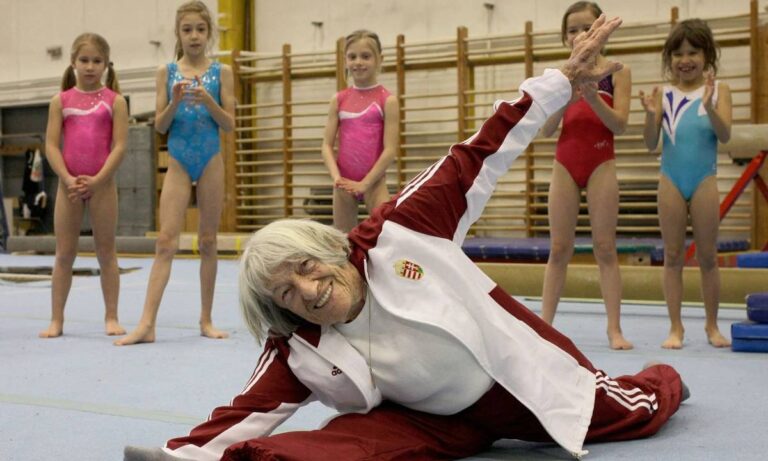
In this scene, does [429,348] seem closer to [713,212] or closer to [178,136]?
[713,212]

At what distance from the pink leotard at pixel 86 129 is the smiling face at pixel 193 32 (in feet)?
1.55

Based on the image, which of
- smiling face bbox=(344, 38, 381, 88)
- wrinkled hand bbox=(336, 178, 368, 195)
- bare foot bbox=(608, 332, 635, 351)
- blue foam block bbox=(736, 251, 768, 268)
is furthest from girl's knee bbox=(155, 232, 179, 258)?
blue foam block bbox=(736, 251, 768, 268)

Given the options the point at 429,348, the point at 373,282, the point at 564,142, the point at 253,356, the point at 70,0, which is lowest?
the point at 253,356

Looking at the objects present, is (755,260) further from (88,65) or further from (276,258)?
(276,258)

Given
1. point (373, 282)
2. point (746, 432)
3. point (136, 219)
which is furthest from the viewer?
point (136, 219)

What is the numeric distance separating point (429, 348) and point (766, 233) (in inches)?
302

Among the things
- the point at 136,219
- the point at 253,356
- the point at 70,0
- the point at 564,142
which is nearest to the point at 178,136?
the point at 253,356

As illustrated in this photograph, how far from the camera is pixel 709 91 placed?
140 inches

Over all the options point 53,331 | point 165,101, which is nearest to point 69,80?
point 165,101

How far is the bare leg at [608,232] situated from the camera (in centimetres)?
361

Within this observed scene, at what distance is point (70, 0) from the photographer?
42.2ft

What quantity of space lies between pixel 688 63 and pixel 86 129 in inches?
108

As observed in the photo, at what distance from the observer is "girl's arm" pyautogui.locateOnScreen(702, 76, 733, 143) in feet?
11.7

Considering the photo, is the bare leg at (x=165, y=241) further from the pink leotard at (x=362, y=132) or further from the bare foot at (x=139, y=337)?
the pink leotard at (x=362, y=132)
